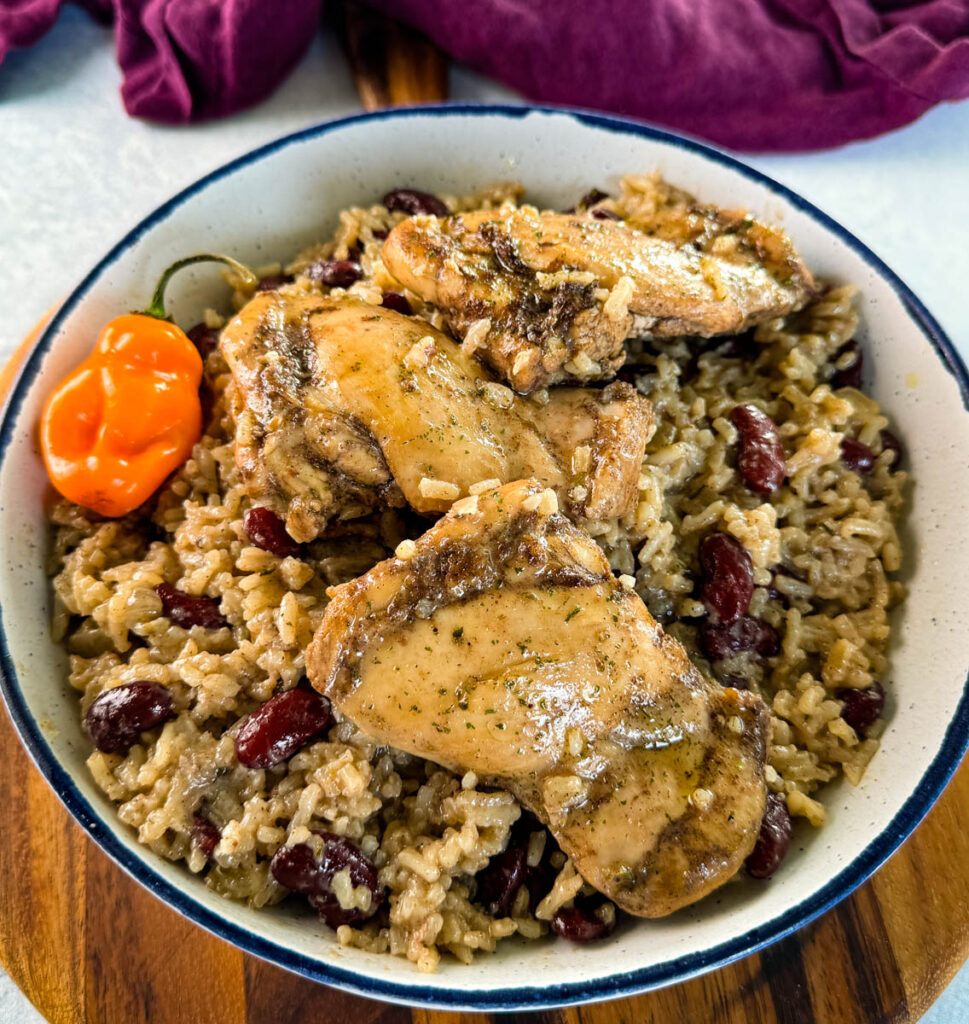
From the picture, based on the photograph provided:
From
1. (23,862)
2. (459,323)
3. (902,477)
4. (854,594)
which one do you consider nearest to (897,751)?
(854,594)

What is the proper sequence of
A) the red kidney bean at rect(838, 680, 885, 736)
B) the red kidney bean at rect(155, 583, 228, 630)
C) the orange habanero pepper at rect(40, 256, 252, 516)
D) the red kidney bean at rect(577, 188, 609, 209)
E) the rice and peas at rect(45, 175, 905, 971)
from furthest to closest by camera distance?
the red kidney bean at rect(577, 188, 609, 209) → the orange habanero pepper at rect(40, 256, 252, 516) → the red kidney bean at rect(155, 583, 228, 630) → the red kidney bean at rect(838, 680, 885, 736) → the rice and peas at rect(45, 175, 905, 971)

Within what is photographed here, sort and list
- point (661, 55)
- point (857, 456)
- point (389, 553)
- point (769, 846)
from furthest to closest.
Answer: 1. point (661, 55)
2. point (857, 456)
3. point (389, 553)
4. point (769, 846)

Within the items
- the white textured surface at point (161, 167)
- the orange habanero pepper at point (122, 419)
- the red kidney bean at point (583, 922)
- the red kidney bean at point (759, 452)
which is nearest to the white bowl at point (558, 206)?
the red kidney bean at point (583, 922)

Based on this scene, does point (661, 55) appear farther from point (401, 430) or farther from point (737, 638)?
point (737, 638)

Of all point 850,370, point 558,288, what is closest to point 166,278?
point 558,288

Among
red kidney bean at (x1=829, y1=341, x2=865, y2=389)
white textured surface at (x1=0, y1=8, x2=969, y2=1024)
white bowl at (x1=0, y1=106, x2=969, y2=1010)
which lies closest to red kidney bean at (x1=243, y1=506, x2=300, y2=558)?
white bowl at (x1=0, y1=106, x2=969, y2=1010)

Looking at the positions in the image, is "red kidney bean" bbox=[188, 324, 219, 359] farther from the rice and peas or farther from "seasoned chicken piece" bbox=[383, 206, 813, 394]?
"seasoned chicken piece" bbox=[383, 206, 813, 394]

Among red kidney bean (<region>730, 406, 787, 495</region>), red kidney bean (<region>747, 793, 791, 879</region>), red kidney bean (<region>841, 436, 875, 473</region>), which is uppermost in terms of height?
red kidney bean (<region>730, 406, 787, 495</region>)
